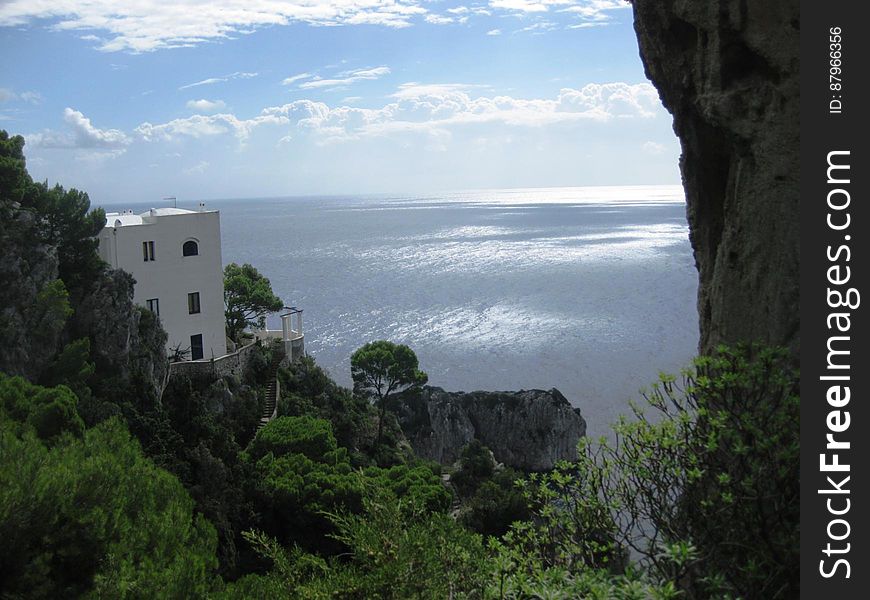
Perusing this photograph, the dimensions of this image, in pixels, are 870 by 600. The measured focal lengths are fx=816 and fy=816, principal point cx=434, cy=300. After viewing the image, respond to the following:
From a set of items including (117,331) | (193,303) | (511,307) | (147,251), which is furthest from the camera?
(511,307)

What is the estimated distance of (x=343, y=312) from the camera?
7662 centimetres

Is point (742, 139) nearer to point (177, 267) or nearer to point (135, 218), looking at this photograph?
point (177, 267)

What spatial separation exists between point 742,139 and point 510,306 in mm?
70328

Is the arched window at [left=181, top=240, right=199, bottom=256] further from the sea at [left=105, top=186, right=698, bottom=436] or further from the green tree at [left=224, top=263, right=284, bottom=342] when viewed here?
the sea at [left=105, top=186, right=698, bottom=436]

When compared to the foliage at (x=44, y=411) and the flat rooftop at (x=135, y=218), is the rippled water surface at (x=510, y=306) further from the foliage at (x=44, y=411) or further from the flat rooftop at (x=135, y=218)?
the foliage at (x=44, y=411)

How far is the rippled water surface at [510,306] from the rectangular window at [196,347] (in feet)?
63.5

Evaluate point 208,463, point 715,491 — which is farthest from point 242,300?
point 715,491

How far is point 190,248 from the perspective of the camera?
35.1 metres

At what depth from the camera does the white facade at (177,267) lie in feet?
109

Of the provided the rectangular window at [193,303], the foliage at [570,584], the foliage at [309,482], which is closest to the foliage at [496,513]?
the foliage at [309,482]

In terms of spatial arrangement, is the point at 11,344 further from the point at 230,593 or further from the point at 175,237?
the point at 230,593

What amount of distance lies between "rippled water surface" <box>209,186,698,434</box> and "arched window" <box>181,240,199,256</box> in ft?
68.2

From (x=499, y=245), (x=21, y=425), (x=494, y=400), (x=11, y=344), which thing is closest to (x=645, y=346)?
Result: (x=494, y=400)

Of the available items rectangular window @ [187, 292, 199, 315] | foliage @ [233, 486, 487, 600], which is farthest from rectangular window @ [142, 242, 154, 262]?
foliage @ [233, 486, 487, 600]
